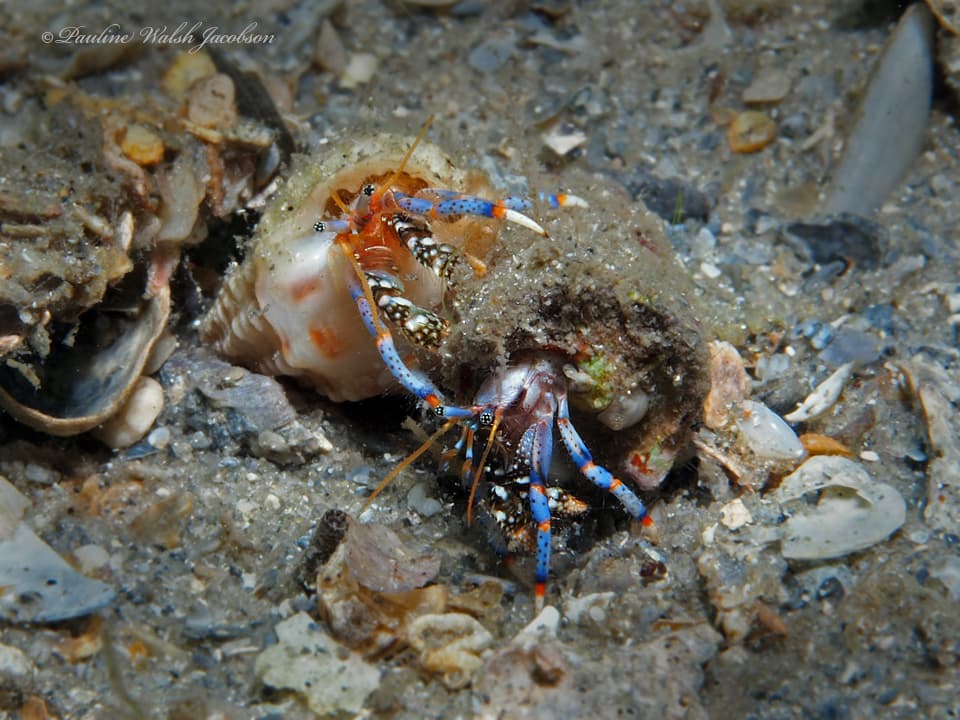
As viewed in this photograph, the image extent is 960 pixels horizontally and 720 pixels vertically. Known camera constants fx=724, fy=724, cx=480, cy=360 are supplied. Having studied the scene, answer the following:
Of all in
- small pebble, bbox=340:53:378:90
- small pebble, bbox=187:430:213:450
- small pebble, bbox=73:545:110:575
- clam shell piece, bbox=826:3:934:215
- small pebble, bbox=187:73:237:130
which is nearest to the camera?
small pebble, bbox=73:545:110:575

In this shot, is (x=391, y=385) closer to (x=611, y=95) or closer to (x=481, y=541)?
(x=481, y=541)

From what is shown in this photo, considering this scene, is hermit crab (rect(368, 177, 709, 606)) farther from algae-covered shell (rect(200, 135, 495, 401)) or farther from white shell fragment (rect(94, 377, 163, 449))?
white shell fragment (rect(94, 377, 163, 449))

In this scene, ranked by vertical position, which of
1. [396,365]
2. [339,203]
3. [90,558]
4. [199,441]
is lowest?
[199,441]

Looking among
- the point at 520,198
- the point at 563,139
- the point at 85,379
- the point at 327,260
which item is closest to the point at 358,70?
the point at 563,139

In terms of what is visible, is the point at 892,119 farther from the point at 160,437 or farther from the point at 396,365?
the point at 160,437

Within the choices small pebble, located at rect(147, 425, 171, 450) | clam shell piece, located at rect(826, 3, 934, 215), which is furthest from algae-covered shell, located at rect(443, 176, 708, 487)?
clam shell piece, located at rect(826, 3, 934, 215)

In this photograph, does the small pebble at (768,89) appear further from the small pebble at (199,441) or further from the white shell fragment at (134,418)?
the white shell fragment at (134,418)
